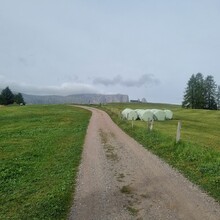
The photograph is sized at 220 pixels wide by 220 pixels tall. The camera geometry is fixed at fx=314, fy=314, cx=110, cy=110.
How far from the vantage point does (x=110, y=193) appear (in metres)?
12.8

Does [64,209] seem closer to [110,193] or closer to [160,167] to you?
[110,193]

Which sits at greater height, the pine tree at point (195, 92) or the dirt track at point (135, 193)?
the pine tree at point (195, 92)

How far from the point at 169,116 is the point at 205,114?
23.8 metres

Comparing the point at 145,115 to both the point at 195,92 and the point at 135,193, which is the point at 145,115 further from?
the point at 195,92

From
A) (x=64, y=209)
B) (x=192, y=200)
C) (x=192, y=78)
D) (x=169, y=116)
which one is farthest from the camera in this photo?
(x=192, y=78)

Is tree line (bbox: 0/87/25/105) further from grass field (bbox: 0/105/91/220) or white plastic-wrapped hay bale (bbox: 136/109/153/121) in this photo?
grass field (bbox: 0/105/91/220)

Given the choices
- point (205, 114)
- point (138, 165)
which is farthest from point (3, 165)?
point (205, 114)

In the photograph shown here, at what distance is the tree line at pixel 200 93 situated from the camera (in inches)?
4843

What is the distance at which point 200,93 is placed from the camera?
123062 millimetres

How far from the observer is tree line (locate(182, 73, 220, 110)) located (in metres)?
123

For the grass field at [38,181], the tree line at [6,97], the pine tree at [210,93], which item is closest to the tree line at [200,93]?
the pine tree at [210,93]

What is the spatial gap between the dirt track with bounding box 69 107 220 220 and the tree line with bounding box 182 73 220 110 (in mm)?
108212

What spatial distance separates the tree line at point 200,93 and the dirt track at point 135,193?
108212mm

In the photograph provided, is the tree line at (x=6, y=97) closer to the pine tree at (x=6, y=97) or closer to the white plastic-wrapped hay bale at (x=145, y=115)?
the pine tree at (x=6, y=97)
